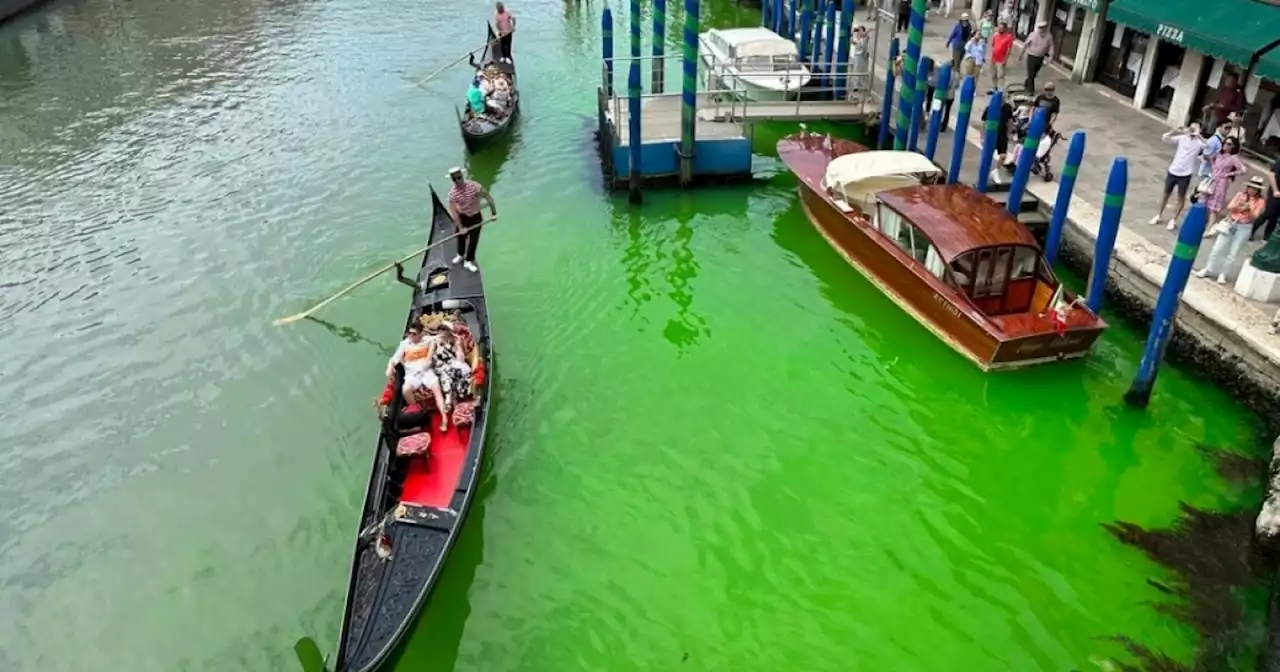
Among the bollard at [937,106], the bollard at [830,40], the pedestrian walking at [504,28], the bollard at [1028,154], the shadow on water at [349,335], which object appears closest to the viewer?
the shadow on water at [349,335]

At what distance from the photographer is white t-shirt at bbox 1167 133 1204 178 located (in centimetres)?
1225

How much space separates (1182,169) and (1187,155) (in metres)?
0.20

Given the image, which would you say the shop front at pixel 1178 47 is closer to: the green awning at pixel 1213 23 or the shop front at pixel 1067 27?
the green awning at pixel 1213 23

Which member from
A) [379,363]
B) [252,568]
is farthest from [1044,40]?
[252,568]

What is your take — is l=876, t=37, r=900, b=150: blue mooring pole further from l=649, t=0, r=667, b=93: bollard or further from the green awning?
the green awning

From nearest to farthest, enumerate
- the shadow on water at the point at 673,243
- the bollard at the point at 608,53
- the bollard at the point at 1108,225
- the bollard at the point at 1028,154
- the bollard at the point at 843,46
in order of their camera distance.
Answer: the bollard at the point at 1108,225 → the bollard at the point at 1028,154 → the shadow on water at the point at 673,243 → the bollard at the point at 608,53 → the bollard at the point at 843,46

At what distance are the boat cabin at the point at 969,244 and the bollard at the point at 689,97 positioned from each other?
13.0ft

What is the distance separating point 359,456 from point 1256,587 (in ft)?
31.4

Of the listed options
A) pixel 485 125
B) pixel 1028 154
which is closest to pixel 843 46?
pixel 1028 154

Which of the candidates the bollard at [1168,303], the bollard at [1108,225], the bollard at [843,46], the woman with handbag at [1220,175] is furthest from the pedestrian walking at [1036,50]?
the bollard at [1168,303]

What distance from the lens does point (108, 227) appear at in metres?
15.9

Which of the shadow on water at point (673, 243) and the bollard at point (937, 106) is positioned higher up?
the bollard at point (937, 106)

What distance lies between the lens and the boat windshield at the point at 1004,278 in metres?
11.6

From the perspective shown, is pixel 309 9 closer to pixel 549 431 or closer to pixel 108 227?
pixel 108 227
